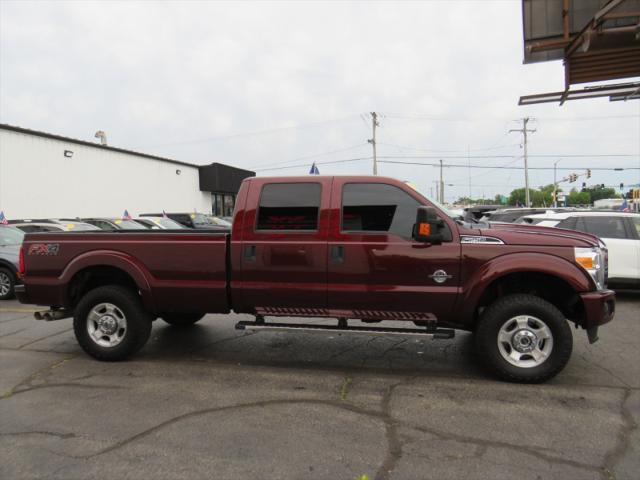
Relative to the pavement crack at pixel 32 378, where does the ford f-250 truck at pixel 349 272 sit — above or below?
above

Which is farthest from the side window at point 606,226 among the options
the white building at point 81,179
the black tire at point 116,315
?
the white building at point 81,179

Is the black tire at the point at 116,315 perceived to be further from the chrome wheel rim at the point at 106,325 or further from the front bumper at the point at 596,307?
the front bumper at the point at 596,307

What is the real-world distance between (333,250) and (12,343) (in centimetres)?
452

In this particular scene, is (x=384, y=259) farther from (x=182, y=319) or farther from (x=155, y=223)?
(x=155, y=223)

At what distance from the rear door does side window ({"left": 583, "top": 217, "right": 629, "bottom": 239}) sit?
6.38 metres

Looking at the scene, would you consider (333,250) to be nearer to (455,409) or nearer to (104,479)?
(455,409)

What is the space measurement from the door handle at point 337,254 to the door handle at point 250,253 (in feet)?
2.66

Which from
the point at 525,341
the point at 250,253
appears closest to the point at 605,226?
the point at 525,341

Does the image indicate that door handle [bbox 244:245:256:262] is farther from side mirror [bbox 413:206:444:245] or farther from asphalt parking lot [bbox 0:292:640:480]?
side mirror [bbox 413:206:444:245]

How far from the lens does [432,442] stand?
3348 millimetres

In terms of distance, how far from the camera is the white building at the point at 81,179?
18.7m

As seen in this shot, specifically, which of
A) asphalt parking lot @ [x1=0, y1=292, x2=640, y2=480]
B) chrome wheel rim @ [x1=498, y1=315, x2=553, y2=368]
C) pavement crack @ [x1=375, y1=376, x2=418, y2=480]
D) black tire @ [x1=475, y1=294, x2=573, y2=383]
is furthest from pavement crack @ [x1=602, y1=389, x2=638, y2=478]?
pavement crack @ [x1=375, y1=376, x2=418, y2=480]

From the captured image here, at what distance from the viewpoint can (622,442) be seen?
10.9 feet

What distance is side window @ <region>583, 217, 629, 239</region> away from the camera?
857 cm
